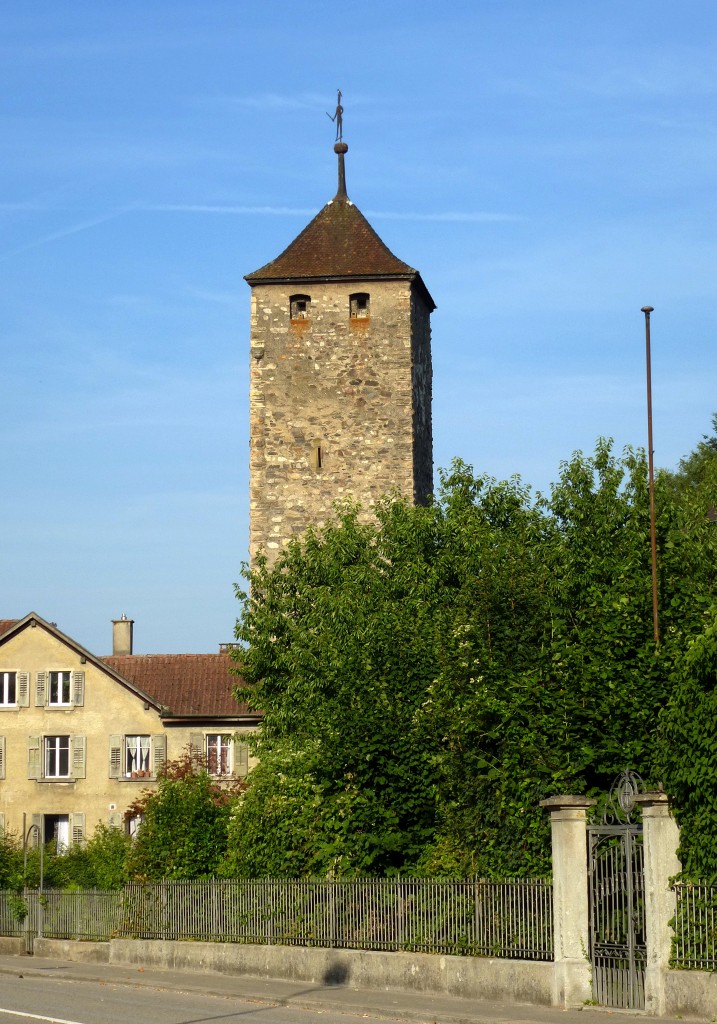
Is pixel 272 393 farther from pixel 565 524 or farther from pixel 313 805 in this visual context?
pixel 313 805

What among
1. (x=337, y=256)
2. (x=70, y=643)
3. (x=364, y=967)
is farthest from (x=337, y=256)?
(x=364, y=967)

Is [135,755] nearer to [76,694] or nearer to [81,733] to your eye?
[81,733]

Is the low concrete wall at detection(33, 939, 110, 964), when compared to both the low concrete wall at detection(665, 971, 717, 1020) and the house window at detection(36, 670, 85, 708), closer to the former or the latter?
the low concrete wall at detection(665, 971, 717, 1020)

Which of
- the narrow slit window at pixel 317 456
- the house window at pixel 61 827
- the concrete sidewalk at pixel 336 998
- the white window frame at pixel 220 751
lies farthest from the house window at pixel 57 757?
the concrete sidewalk at pixel 336 998

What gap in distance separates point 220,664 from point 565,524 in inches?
813

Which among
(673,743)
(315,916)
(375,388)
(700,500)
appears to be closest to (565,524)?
(700,500)

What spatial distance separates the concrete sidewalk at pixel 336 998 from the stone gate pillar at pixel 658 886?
40cm

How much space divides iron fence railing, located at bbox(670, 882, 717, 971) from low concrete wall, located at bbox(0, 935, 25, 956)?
19.5 meters

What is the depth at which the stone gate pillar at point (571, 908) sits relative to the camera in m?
18.2

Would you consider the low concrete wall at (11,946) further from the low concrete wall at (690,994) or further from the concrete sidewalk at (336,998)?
the low concrete wall at (690,994)

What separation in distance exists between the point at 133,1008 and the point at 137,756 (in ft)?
101

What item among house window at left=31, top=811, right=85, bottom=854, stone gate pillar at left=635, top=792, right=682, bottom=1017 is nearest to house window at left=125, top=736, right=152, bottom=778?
house window at left=31, top=811, right=85, bottom=854

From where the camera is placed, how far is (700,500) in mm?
36719

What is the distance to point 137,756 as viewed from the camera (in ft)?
165
